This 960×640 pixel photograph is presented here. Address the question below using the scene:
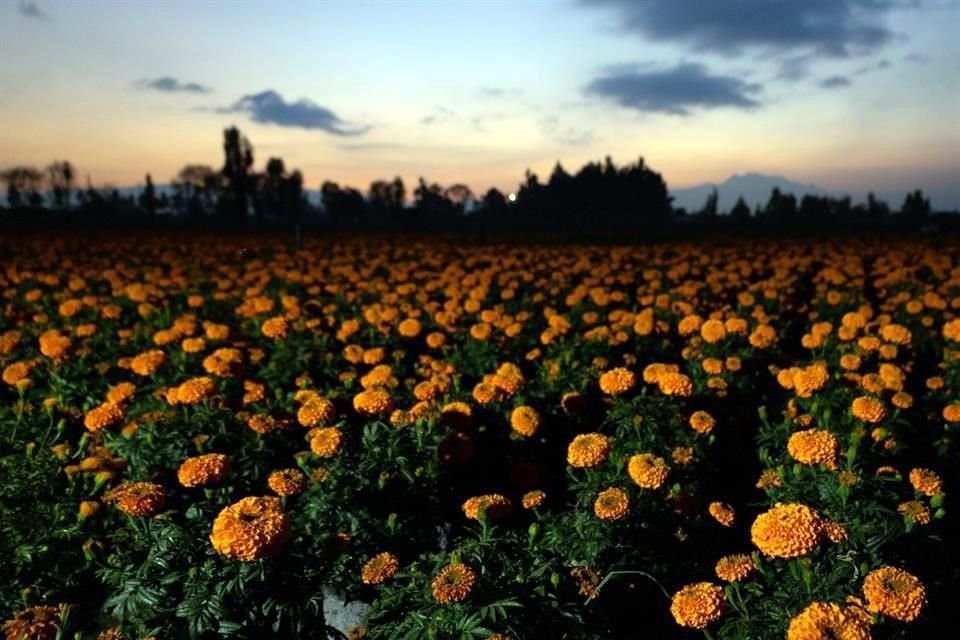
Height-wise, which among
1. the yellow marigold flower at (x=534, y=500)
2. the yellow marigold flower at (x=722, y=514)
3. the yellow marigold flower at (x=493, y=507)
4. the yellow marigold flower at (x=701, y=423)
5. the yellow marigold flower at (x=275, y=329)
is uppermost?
the yellow marigold flower at (x=275, y=329)

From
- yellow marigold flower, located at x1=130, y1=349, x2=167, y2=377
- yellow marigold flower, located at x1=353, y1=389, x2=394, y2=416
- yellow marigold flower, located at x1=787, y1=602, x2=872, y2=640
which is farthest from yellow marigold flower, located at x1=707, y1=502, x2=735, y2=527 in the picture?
yellow marigold flower, located at x1=130, y1=349, x2=167, y2=377

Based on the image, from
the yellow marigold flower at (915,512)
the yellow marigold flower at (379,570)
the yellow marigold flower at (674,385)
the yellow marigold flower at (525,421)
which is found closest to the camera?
the yellow marigold flower at (379,570)

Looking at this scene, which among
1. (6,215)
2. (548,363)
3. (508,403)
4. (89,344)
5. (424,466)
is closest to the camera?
(424,466)

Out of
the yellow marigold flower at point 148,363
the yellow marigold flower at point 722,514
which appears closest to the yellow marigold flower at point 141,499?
the yellow marigold flower at point 148,363

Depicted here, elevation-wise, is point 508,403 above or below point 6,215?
below

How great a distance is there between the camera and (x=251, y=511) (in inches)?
82.7

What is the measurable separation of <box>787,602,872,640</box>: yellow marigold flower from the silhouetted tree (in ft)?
199

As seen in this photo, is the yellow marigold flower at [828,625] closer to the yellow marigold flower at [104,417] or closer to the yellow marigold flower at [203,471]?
the yellow marigold flower at [203,471]

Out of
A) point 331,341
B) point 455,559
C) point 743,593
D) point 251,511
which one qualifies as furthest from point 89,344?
point 743,593

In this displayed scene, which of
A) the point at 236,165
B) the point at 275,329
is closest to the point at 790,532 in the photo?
the point at 275,329

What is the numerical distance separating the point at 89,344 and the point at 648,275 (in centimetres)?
660

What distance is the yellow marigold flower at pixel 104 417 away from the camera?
323 centimetres

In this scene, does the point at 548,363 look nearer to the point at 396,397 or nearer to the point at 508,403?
the point at 508,403

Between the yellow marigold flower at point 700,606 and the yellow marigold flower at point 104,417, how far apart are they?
114 inches
